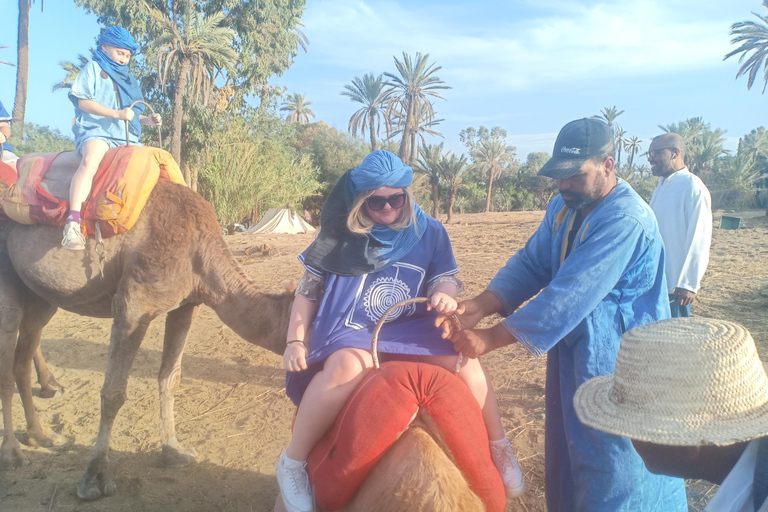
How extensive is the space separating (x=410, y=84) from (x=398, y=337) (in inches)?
1690

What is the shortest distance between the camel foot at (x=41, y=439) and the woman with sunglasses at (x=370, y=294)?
3.39 m

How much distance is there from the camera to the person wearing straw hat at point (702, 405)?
1.34 meters

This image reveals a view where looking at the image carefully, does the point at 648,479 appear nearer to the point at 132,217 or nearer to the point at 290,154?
the point at 132,217

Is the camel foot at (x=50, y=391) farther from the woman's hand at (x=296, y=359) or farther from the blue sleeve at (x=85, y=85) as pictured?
the woman's hand at (x=296, y=359)

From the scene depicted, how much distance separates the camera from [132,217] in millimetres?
4062

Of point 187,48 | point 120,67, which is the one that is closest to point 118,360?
point 120,67

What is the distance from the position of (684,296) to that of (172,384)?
4.61 metres

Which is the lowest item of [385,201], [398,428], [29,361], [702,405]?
[29,361]

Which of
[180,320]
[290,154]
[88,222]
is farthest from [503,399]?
[290,154]

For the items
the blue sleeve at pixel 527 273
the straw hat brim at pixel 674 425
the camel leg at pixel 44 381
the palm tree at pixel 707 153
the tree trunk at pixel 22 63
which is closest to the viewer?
the straw hat brim at pixel 674 425

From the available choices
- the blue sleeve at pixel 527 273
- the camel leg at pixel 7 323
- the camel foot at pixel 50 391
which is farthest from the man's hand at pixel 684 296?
the camel foot at pixel 50 391

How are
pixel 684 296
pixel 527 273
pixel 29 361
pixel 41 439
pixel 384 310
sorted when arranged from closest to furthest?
pixel 384 310, pixel 527 273, pixel 684 296, pixel 41 439, pixel 29 361

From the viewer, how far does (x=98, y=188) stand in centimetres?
414

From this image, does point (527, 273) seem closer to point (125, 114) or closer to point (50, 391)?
point (125, 114)
